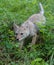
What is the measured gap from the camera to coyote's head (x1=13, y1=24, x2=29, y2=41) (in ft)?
23.5

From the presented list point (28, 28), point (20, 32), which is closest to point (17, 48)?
point (20, 32)

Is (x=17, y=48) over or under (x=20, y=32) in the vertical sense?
under

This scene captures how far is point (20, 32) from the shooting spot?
7309mm

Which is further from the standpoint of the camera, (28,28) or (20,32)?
(28,28)

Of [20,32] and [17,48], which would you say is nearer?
[17,48]

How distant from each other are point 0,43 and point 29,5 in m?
2.57

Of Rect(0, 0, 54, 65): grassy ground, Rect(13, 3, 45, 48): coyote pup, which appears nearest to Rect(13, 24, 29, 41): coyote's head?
Rect(13, 3, 45, 48): coyote pup

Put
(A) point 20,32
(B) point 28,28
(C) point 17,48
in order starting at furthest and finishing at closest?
1. (B) point 28,28
2. (A) point 20,32
3. (C) point 17,48

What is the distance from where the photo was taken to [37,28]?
7.68m

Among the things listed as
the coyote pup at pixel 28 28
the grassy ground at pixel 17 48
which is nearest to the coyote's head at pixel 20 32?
the coyote pup at pixel 28 28

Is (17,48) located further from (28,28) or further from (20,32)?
(28,28)

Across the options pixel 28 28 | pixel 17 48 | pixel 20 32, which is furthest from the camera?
pixel 28 28

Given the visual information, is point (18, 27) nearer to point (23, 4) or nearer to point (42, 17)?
point (42, 17)

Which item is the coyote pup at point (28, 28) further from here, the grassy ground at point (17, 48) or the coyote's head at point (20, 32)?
the grassy ground at point (17, 48)
